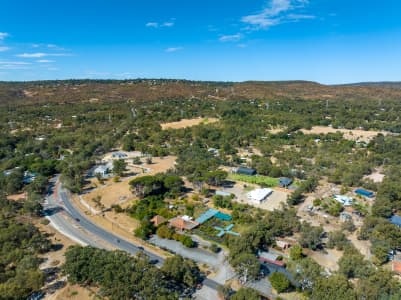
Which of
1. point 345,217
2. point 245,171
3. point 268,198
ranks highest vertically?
point 245,171

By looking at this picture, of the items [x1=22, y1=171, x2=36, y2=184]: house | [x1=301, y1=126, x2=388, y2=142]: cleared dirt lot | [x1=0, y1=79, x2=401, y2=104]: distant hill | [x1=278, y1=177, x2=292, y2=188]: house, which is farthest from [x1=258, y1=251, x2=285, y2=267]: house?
[x1=0, y1=79, x2=401, y2=104]: distant hill

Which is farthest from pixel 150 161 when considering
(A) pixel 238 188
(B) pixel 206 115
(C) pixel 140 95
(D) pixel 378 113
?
(C) pixel 140 95

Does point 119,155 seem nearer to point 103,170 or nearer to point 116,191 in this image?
point 103,170

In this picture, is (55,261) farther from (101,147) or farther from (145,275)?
(101,147)

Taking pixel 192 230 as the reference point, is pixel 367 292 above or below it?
above

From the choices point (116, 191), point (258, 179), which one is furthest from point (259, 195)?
point (116, 191)

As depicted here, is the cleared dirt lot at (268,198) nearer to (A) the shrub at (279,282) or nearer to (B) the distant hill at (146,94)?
(A) the shrub at (279,282)

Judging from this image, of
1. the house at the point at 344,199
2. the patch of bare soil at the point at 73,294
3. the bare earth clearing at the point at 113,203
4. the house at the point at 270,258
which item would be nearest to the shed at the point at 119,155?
the bare earth clearing at the point at 113,203
